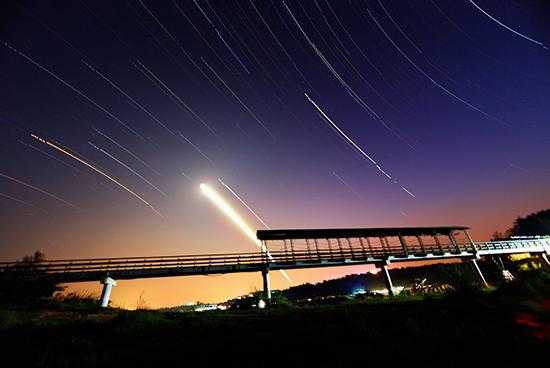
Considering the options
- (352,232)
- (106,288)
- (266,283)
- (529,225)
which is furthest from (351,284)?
(529,225)

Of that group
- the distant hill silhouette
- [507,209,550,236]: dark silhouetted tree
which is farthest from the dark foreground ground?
[507,209,550,236]: dark silhouetted tree

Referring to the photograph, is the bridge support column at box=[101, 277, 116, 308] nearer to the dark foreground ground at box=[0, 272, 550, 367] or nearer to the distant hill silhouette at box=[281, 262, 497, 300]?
the dark foreground ground at box=[0, 272, 550, 367]

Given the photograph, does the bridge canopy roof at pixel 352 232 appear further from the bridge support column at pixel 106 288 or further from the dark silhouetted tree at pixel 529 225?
the dark silhouetted tree at pixel 529 225

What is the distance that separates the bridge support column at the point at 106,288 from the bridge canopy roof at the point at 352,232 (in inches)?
436

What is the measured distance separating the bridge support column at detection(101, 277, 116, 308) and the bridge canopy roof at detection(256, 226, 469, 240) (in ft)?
36.3

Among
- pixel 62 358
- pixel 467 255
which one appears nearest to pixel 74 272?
pixel 62 358

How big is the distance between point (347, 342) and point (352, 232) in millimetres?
22825

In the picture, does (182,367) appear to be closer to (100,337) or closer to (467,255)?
(100,337)

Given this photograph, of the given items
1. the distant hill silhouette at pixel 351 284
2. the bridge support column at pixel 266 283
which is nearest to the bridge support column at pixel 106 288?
the bridge support column at pixel 266 283

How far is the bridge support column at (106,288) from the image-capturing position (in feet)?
57.5

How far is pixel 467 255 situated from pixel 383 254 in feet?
44.1

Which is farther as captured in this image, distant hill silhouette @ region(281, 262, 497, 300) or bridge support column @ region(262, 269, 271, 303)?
distant hill silhouette @ region(281, 262, 497, 300)

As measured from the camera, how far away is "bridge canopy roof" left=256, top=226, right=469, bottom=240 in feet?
76.5

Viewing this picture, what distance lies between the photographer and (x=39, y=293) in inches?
671
